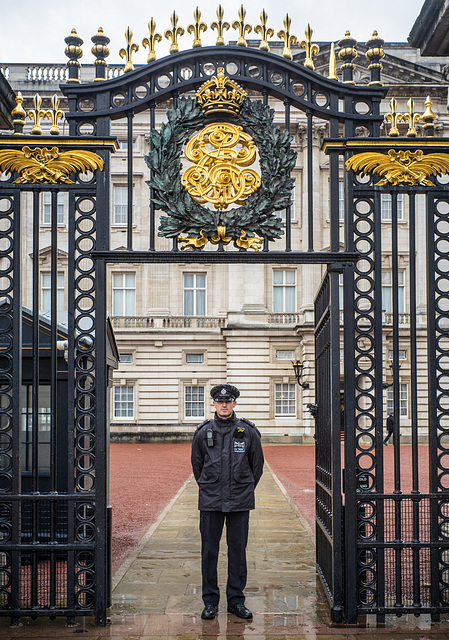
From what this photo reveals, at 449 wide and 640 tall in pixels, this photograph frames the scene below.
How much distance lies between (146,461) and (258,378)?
34.3 ft

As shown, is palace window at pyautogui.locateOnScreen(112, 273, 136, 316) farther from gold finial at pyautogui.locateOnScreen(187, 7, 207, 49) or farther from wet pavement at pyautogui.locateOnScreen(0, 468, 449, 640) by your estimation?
gold finial at pyautogui.locateOnScreen(187, 7, 207, 49)

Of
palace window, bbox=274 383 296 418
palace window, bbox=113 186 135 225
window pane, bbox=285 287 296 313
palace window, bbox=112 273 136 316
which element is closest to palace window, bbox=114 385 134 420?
palace window, bbox=112 273 136 316

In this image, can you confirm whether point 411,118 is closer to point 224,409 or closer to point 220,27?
point 220,27

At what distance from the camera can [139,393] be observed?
112ft

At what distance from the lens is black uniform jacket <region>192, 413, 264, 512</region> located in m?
6.64

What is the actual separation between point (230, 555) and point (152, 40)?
4.80 metres

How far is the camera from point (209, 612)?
21.5ft

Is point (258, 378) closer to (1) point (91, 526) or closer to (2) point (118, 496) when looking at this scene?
(2) point (118, 496)

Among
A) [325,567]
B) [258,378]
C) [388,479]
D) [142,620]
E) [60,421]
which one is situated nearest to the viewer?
[142,620]

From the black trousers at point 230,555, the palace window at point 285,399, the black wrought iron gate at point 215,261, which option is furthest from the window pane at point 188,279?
the black trousers at point 230,555

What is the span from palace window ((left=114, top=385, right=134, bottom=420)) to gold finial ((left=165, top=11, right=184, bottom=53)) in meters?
28.3

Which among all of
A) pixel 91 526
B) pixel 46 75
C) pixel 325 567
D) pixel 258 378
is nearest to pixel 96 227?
pixel 91 526

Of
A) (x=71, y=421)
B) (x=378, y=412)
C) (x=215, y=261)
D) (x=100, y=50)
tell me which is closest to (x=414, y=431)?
(x=378, y=412)

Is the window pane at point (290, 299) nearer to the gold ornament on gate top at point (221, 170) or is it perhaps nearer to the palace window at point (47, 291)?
the palace window at point (47, 291)
